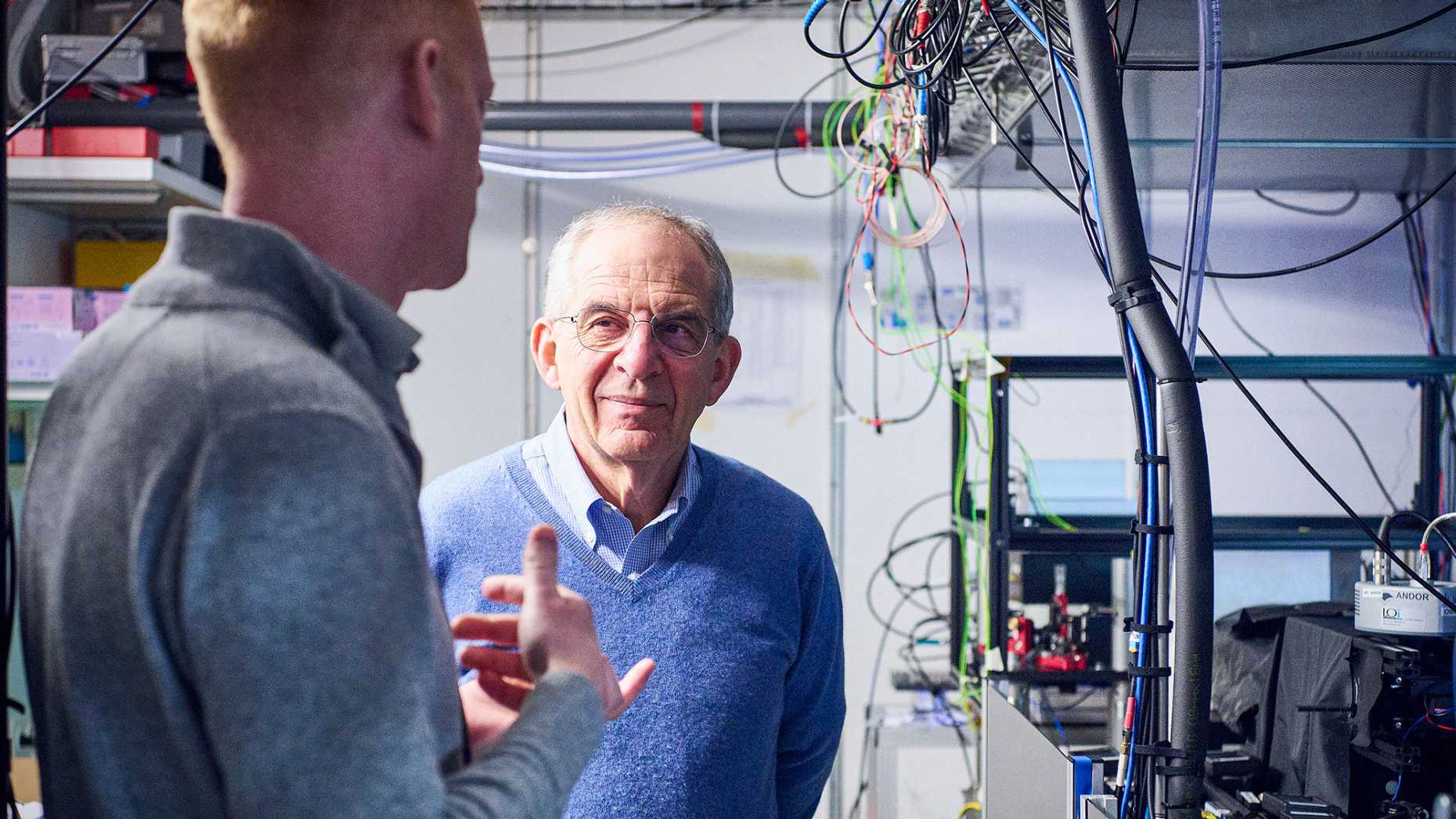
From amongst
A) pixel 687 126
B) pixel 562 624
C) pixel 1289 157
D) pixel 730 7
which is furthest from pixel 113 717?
pixel 730 7

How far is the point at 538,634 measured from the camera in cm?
66

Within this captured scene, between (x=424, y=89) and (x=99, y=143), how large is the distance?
2.43 m

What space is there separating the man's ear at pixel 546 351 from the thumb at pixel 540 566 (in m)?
0.85

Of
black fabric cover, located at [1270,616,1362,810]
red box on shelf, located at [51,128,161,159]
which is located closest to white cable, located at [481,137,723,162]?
red box on shelf, located at [51,128,161,159]

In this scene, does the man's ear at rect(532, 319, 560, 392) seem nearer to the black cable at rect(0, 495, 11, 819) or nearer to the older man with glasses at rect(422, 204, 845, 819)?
the older man with glasses at rect(422, 204, 845, 819)

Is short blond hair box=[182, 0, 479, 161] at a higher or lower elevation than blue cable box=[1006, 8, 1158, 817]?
higher

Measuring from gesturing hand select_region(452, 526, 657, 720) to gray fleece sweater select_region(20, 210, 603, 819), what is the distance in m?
0.09

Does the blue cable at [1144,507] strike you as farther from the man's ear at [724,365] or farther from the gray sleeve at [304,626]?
the man's ear at [724,365]

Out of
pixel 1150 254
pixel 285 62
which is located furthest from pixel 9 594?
pixel 1150 254

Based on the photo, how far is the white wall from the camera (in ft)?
10.2

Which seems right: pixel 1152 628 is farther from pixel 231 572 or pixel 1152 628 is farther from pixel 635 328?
pixel 635 328

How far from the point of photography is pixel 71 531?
1.72 feet

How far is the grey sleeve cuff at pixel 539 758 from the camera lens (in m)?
0.56

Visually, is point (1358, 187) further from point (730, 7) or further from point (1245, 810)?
point (1245, 810)
